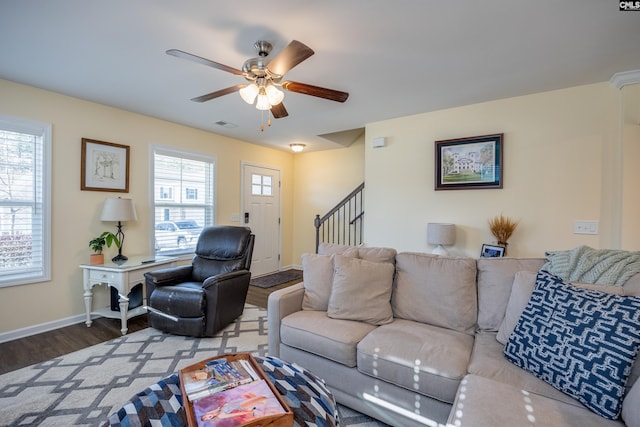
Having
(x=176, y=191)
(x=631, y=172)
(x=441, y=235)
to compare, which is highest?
(x=631, y=172)

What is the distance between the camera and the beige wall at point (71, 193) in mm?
2775

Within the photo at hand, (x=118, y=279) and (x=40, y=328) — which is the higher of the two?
(x=118, y=279)

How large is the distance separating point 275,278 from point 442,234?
3.06 m

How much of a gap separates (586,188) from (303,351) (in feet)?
10.1

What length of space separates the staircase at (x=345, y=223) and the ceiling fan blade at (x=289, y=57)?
301 centimetres

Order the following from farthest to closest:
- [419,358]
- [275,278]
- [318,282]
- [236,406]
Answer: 1. [275,278]
2. [318,282]
3. [419,358]
4. [236,406]

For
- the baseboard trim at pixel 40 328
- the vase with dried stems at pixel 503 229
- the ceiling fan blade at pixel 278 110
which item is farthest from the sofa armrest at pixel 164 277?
the vase with dried stems at pixel 503 229

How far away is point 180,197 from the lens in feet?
13.4

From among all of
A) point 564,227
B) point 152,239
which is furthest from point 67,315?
point 564,227

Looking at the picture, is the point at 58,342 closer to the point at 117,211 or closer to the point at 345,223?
the point at 117,211

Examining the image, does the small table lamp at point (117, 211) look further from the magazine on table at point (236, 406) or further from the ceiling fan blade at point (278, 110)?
the magazine on table at point (236, 406)

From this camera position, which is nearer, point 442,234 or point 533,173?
point 533,173

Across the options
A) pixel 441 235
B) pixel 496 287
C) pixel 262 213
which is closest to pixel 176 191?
pixel 262 213

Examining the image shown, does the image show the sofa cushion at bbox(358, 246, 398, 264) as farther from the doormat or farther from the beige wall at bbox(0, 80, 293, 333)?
Result: the beige wall at bbox(0, 80, 293, 333)
